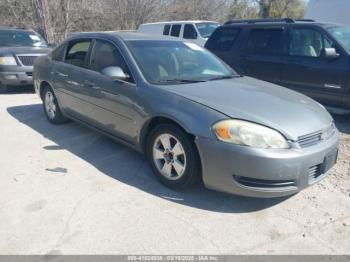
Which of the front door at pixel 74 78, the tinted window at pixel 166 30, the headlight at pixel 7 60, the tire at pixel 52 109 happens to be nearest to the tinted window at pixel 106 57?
the front door at pixel 74 78

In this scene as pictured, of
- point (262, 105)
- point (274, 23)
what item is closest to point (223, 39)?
point (274, 23)

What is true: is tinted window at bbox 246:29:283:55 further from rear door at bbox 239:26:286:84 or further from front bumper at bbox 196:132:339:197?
front bumper at bbox 196:132:339:197

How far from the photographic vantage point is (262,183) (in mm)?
2936

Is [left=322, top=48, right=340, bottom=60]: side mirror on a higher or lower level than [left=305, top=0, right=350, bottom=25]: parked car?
lower

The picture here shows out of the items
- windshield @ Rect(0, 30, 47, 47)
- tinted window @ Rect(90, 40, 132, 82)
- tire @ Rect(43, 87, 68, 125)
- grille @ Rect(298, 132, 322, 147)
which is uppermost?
tinted window @ Rect(90, 40, 132, 82)

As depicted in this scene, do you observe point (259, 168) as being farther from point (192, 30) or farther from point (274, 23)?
point (192, 30)

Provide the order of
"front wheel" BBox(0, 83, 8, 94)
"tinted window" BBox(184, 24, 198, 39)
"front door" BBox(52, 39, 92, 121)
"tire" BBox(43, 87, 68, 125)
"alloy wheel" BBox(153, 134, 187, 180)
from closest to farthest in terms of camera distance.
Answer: "alloy wheel" BBox(153, 134, 187, 180)
"front door" BBox(52, 39, 92, 121)
"tire" BBox(43, 87, 68, 125)
"front wheel" BBox(0, 83, 8, 94)
"tinted window" BBox(184, 24, 198, 39)

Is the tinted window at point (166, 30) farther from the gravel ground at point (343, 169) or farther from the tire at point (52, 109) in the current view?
the gravel ground at point (343, 169)

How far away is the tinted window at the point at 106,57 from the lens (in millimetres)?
3985

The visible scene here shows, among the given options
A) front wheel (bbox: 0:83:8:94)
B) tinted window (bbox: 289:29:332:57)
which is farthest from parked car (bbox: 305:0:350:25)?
front wheel (bbox: 0:83:8:94)

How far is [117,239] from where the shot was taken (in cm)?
270

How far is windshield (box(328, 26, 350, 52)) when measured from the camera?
5.55 m

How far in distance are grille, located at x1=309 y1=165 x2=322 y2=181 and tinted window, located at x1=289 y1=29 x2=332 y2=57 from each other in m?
3.24

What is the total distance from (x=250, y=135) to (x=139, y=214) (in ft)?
3.97
